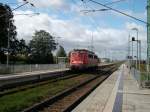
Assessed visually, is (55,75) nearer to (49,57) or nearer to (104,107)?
(104,107)

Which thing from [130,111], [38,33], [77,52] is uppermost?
[38,33]

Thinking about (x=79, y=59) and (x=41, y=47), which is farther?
(x=41, y=47)

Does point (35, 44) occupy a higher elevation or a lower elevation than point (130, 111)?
higher

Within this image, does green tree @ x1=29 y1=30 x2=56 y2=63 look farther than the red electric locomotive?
Yes

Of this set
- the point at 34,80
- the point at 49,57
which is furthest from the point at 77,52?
the point at 49,57

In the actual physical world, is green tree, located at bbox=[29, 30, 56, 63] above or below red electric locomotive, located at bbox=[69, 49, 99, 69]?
above

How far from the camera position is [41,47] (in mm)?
137250

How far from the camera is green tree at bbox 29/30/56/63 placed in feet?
366

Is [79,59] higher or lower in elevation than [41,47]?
lower

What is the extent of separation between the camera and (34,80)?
35531 mm

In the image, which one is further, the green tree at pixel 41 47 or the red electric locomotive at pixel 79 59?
the green tree at pixel 41 47

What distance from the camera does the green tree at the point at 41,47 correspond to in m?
112

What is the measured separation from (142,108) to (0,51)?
74.5 m

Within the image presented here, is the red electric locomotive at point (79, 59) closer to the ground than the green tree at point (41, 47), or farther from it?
closer to the ground
